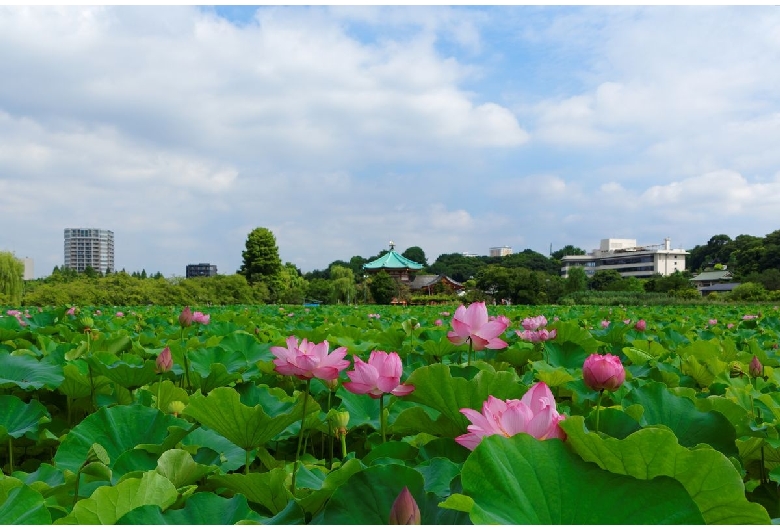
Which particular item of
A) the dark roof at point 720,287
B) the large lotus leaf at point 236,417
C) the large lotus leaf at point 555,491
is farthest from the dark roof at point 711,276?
the large lotus leaf at point 555,491

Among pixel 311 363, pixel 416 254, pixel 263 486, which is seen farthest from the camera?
pixel 416 254

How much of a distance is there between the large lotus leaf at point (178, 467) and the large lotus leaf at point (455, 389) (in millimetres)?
375

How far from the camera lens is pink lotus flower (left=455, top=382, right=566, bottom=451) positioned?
599 mm

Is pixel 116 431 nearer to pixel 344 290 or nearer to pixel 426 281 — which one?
pixel 344 290

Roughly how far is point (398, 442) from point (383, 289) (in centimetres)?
3336

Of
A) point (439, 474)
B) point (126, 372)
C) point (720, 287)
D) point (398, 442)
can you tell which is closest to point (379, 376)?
point (398, 442)

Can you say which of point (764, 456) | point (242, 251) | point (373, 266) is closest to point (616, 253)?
point (373, 266)

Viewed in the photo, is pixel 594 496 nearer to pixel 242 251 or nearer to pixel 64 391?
pixel 64 391

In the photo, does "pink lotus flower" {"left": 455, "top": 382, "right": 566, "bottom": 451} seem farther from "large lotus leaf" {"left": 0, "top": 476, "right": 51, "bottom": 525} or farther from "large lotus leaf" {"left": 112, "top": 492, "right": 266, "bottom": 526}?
"large lotus leaf" {"left": 0, "top": 476, "right": 51, "bottom": 525}

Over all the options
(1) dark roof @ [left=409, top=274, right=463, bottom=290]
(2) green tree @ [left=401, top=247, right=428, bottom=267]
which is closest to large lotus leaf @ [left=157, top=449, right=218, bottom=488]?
(1) dark roof @ [left=409, top=274, right=463, bottom=290]

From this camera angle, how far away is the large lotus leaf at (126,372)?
5.04 ft

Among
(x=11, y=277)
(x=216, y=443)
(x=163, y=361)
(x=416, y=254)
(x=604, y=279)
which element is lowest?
(x=216, y=443)

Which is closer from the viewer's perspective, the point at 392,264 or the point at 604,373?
the point at 604,373

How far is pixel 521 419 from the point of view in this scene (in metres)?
0.61
